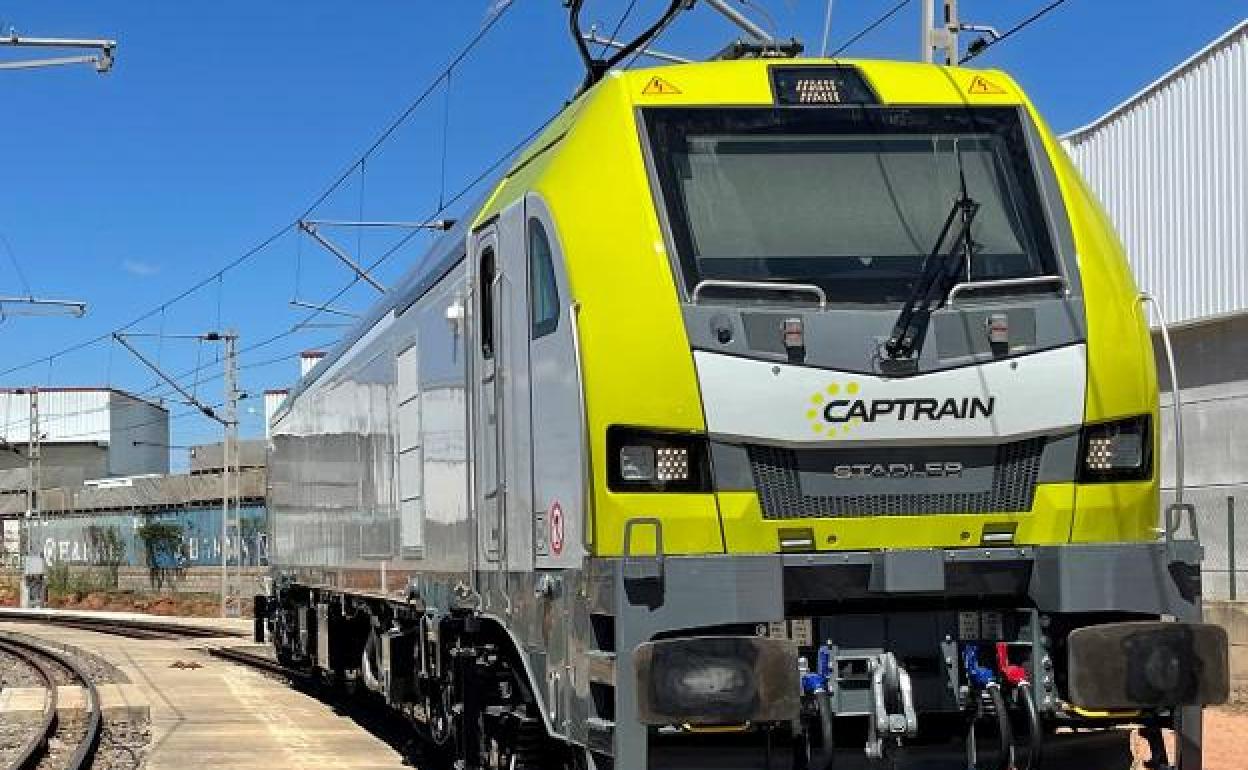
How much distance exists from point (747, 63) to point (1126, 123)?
13529mm

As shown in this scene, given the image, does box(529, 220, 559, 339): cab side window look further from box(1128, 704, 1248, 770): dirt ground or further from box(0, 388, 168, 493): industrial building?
box(0, 388, 168, 493): industrial building

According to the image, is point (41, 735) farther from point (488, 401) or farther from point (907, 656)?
point (907, 656)

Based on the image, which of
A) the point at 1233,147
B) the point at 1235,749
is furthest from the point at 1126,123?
the point at 1235,749

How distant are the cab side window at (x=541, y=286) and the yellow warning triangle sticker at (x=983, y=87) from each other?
204cm

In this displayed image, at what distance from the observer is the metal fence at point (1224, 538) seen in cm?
1664

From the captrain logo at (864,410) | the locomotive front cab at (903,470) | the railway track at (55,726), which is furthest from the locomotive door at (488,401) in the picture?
the railway track at (55,726)

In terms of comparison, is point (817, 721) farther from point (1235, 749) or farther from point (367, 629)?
point (367, 629)

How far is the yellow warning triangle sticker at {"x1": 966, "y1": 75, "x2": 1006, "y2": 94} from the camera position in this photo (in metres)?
7.36

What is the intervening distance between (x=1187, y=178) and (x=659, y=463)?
45.4 feet

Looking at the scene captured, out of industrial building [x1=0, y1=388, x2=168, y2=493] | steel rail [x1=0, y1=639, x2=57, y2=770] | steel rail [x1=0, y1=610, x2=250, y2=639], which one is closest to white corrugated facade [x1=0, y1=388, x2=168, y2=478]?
industrial building [x1=0, y1=388, x2=168, y2=493]

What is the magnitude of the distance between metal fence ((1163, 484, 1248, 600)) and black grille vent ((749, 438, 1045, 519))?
1093 centimetres

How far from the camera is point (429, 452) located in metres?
10.3

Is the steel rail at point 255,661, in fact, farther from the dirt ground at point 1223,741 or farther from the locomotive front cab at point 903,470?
the locomotive front cab at point 903,470

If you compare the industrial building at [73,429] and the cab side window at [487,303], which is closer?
the cab side window at [487,303]
